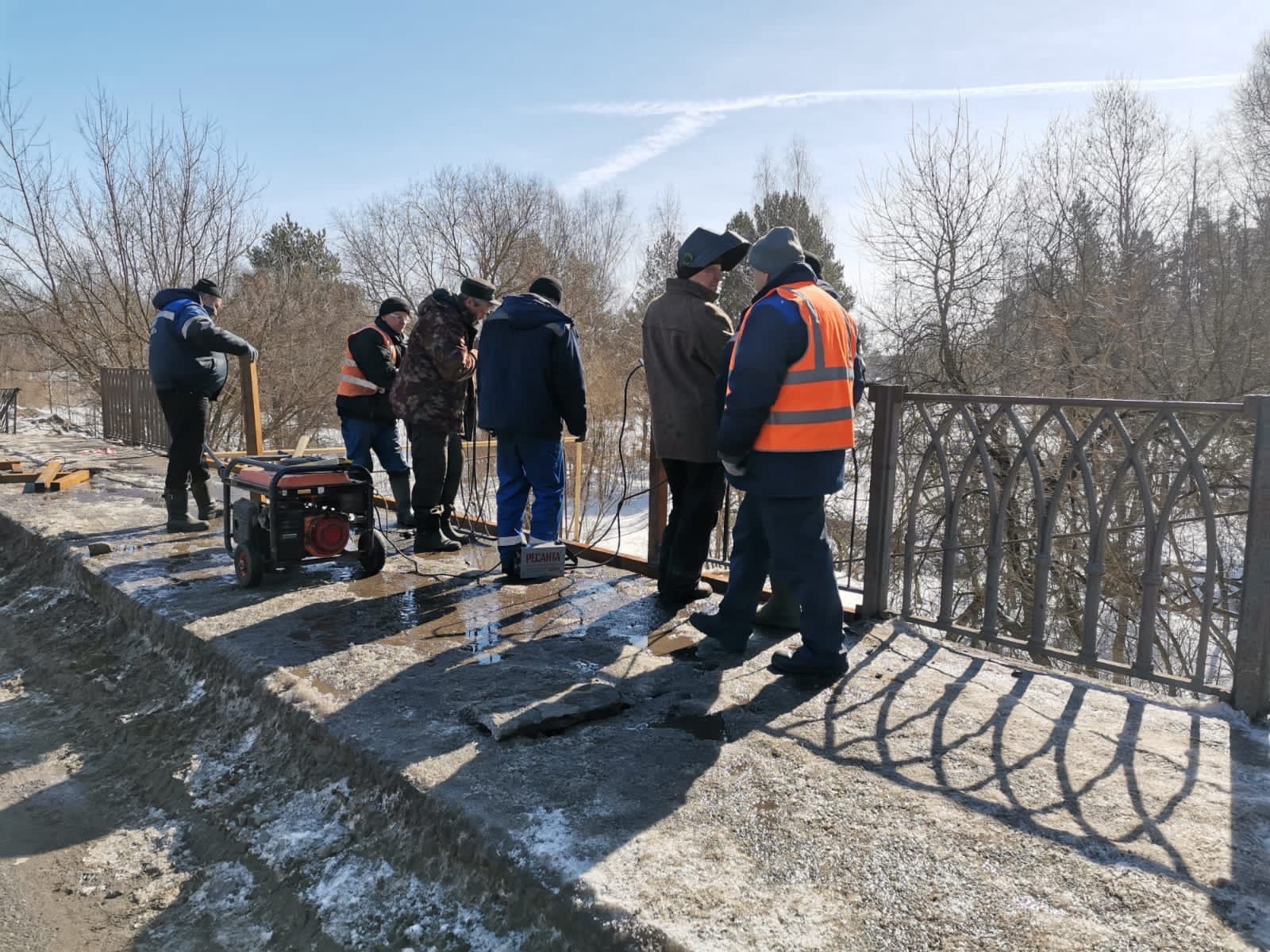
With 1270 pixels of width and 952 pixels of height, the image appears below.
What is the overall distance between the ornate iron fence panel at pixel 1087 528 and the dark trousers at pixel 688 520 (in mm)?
939

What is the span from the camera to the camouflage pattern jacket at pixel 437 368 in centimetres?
524

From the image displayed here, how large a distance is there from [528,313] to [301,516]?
5.46ft

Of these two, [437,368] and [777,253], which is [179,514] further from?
[777,253]

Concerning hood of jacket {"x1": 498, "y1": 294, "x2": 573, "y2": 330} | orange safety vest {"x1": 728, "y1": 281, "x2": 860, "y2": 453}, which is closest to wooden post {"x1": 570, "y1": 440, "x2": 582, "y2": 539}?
hood of jacket {"x1": 498, "y1": 294, "x2": 573, "y2": 330}

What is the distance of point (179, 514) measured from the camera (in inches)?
246

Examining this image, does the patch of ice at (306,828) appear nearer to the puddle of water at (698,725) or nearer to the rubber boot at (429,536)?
the puddle of water at (698,725)

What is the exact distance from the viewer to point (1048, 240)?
17500 millimetres

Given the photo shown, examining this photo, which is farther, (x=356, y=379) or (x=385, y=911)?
(x=356, y=379)

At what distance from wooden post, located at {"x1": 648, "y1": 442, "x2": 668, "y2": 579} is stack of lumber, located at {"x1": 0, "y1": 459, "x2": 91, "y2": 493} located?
20.3 ft

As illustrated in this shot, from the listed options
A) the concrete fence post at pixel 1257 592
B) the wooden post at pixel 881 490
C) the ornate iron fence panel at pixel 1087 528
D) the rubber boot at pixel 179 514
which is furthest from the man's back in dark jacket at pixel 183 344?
the concrete fence post at pixel 1257 592

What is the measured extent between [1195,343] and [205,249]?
18.9 m

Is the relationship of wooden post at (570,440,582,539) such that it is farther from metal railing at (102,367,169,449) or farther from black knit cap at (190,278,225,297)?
metal railing at (102,367,169,449)

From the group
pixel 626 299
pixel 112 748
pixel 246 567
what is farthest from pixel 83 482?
pixel 626 299

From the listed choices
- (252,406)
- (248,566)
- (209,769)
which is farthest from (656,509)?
(252,406)
